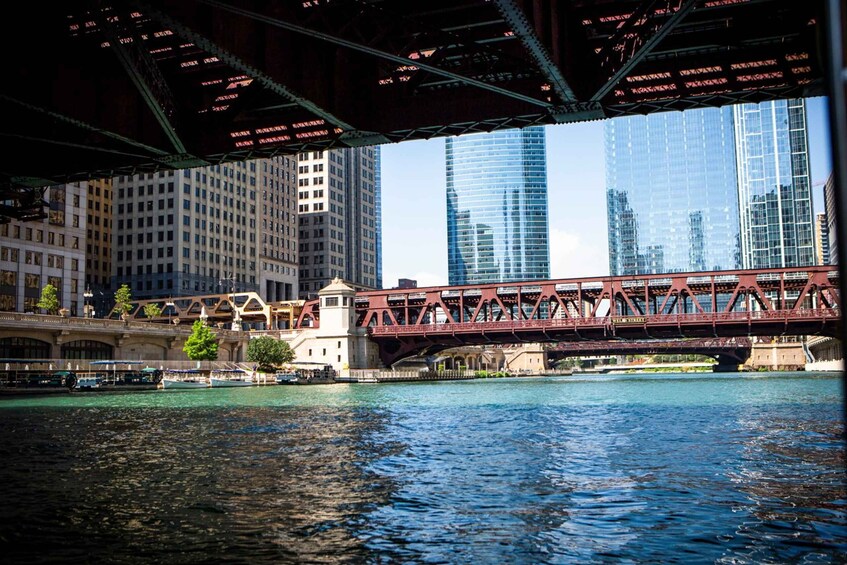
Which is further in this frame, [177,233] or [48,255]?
[177,233]

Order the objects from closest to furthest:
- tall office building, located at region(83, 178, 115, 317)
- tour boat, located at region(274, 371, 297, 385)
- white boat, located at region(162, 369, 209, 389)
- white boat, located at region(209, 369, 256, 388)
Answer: white boat, located at region(162, 369, 209, 389)
white boat, located at region(209, 369, 256, 388)
tour boat, located at region(274, 371, 297, 385)
tall office building, located at region(83, 178, 115, 317)

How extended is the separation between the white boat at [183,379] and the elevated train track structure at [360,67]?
222 feet

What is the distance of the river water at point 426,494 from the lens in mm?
13227

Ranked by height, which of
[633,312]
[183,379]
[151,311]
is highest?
[151,311]

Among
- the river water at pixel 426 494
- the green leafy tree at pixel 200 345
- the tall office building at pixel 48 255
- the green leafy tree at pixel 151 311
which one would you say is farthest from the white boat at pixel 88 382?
the green leafy tree at pixel 151 311

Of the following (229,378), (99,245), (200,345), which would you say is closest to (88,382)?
(229,378)

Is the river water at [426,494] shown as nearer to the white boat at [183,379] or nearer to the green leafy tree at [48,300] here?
the white boat at [183,379]

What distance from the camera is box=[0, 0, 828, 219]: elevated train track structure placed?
21.2 meters

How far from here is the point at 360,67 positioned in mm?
27016

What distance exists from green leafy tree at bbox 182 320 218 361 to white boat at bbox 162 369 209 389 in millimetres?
8463

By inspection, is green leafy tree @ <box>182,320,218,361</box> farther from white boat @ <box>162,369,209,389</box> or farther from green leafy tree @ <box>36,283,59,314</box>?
green leafy tree @ <box>36,283,59,314</box>

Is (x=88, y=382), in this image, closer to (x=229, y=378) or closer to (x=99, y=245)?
(x=229, y=378)

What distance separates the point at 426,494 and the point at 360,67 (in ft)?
48.3

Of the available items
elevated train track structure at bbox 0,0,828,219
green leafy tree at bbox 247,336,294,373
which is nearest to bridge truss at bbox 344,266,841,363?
green leafy tree at bbox 247,336,294,373
